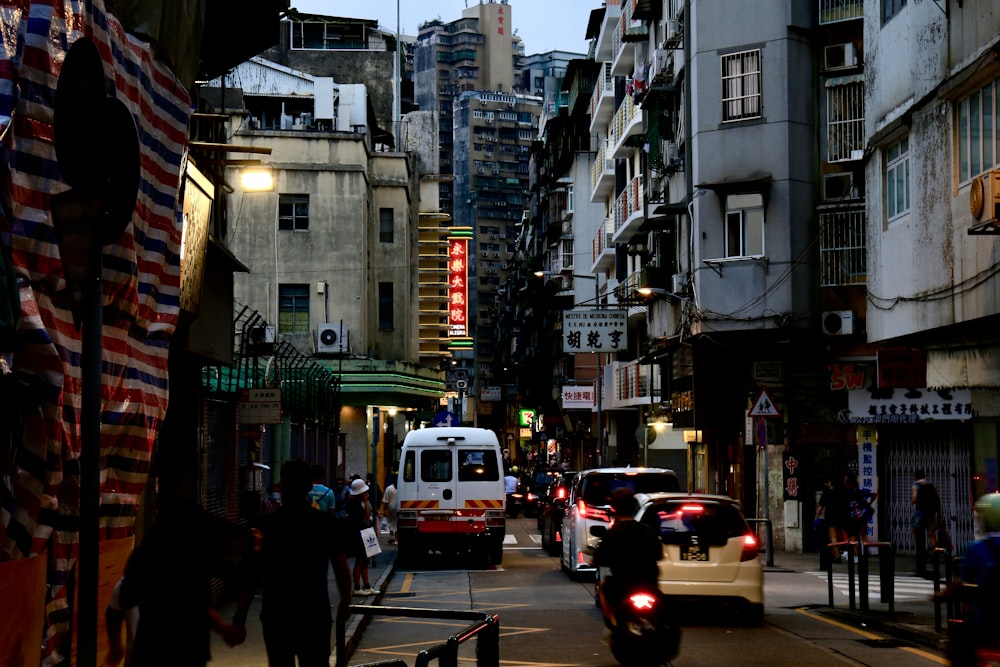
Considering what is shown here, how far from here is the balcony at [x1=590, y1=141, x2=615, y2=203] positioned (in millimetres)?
58438

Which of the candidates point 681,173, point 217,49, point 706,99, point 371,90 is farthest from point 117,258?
point 371,90

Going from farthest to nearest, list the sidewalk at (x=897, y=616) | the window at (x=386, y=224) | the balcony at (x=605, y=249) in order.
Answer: the balcony at (x=605, y=249) → the window at (x=386, y=224) → the sidewalk at (x=897, y=616)

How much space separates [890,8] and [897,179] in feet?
8.56

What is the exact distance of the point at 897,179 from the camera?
2084 centimetres

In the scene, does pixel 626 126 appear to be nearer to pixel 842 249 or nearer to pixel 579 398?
pixel 579 398

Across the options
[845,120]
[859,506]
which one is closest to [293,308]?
[845,120]

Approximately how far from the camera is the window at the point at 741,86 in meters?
31.9

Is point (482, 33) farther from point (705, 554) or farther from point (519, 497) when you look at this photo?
point (705, 554)

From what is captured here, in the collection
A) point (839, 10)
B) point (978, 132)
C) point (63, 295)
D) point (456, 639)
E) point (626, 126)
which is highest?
point (626, 126)

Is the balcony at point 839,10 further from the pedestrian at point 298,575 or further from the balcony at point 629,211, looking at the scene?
the pedestrian at point 298,575

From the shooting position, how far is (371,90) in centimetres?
6250

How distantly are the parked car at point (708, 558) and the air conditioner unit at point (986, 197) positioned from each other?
14.7ft

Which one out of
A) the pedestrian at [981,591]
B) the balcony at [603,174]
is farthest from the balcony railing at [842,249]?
the balcony at [603,174]

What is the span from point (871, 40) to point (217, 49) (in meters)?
10.5
